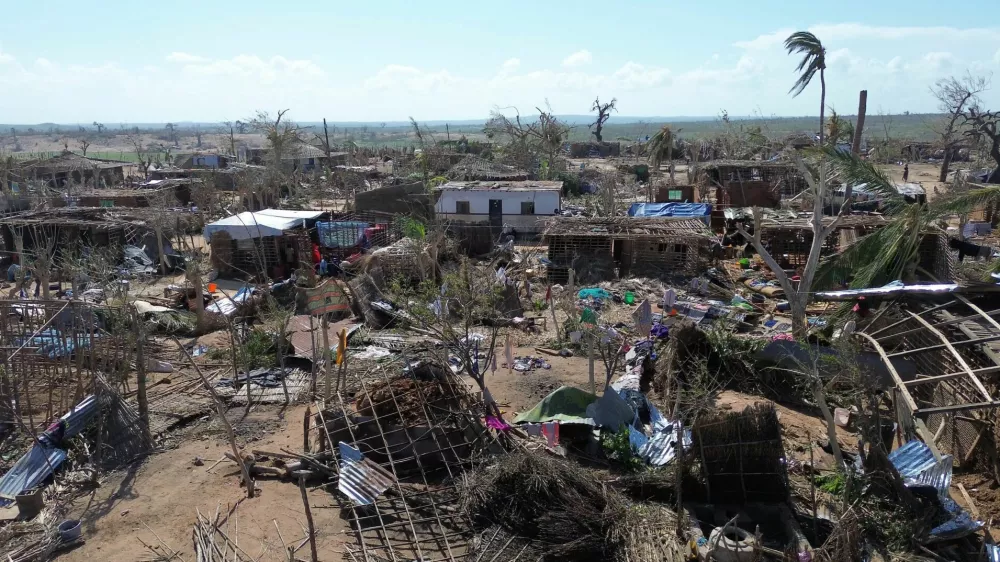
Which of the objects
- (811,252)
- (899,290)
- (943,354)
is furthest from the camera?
(811,252)

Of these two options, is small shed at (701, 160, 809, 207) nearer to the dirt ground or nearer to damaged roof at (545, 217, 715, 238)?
damaged roof at (545, 217, 715, 238)

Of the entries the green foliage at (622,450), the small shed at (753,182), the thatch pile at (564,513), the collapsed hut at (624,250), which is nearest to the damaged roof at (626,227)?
the collapsed hut at (624,250)

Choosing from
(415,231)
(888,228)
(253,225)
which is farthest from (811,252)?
(253,225)

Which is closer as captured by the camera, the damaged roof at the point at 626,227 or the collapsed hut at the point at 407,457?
the collapsed hut at the point at 407,457

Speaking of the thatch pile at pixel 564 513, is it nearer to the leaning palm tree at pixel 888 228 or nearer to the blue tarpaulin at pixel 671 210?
the leaning palm tree at pixel 888 228

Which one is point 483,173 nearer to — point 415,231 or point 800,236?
point 415,231

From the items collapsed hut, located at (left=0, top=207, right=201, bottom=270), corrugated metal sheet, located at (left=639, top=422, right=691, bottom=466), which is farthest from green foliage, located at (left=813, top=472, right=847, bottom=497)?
collapsed hut, located at (left=0, top=207, right=201, bottom=270)
